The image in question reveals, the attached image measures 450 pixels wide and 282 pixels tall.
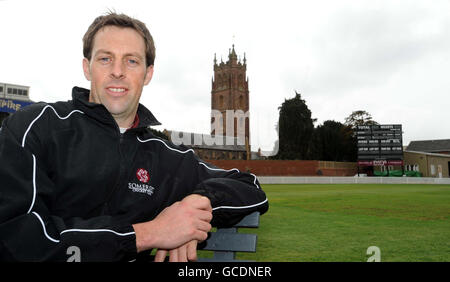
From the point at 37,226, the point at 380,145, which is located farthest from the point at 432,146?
the point at 37,226

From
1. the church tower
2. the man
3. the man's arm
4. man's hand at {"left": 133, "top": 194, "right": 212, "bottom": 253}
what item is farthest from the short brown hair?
the church tower

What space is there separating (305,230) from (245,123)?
104443 millimetres

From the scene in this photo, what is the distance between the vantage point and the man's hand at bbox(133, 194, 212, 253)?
211cm

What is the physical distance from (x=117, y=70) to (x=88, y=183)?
0.83 metres

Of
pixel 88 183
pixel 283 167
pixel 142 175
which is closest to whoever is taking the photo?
pixel 88 183

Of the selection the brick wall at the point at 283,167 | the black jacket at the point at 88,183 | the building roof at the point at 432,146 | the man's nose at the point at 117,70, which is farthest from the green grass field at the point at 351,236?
the building roof at the point at 432,146

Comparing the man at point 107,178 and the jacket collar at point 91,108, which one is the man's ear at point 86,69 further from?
the jacket collar at point 91,108

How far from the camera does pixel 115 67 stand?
259 cm

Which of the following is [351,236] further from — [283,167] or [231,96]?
[231,96]

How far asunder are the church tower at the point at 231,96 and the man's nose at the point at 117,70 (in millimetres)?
105813

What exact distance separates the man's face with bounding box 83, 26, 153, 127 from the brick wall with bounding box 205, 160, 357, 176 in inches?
1877

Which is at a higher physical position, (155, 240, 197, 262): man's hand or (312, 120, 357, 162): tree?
(312, 120, 357, 162): tree

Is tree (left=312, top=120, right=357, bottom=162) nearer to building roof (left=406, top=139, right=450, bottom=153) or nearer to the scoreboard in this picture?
the scoreboard
